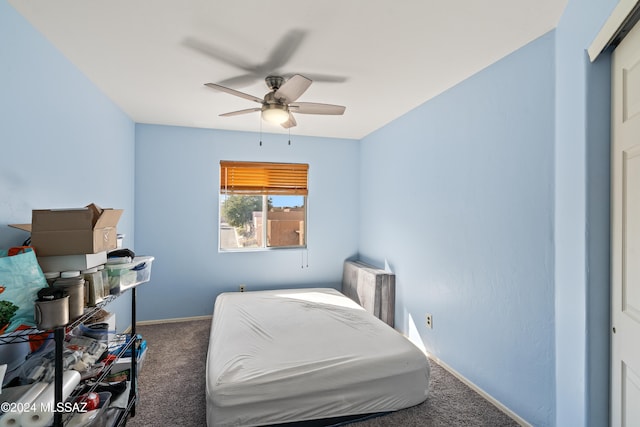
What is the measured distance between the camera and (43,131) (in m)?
1.86

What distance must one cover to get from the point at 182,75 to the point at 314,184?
2.30 metres

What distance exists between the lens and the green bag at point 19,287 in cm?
114

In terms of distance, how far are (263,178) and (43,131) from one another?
2470 mm

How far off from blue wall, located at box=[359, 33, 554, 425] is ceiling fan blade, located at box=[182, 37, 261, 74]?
68.0 inches

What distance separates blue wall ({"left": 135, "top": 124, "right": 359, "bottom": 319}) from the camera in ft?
12.2

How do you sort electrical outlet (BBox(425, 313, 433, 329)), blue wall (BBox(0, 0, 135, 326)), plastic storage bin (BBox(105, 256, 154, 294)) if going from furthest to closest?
electrical outlet (BBox(425, 313, 433, 329)) → plastic storage bin (BBox(105, 256, 154, 294)) → blue wall (BBox(0, 0, 135, 326))

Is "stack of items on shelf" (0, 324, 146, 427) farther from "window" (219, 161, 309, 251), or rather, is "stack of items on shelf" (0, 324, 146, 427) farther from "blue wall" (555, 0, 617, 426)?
"blue wall" (555, 0, 617, 426)

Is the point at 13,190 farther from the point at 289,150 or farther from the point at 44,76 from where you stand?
the point at 289,150

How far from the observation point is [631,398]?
1.20 meters

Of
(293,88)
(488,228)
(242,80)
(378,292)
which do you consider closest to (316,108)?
(293,88)

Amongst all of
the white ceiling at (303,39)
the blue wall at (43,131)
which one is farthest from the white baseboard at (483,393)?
the blue wall at (43,131)

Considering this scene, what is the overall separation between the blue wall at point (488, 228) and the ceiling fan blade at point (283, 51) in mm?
1429

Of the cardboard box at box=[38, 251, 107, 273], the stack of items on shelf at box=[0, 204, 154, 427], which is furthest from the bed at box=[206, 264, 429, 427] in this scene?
the cardboard box at box=[38, 251, 107, 273]

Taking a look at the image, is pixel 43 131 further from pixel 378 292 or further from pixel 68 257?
pixel 378 292
